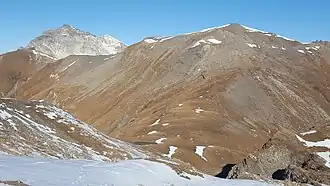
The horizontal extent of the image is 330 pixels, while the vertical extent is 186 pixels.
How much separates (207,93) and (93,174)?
10431 centimetres

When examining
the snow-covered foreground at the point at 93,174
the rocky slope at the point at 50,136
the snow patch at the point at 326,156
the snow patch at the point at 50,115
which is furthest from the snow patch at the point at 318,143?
the snow-covered foreground at the point at 93,174

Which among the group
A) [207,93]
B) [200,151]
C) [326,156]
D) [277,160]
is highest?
[207,93]

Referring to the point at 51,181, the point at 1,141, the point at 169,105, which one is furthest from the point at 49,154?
the point at 169,105

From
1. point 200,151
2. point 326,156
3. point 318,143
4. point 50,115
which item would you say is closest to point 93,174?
point 50,115

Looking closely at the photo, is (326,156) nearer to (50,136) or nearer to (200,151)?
(50,136)

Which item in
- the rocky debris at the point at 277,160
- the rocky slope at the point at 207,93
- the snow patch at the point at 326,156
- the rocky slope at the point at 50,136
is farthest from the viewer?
the rocky slope at the point at 207,93

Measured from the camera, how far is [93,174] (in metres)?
19.9

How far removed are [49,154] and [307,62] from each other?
15423cm

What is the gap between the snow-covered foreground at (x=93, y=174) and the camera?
17.9m

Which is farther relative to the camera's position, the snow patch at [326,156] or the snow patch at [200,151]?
the snow patch at [200,151]

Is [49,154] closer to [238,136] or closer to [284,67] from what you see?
[238,136]

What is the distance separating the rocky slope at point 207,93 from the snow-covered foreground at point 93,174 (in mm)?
42876

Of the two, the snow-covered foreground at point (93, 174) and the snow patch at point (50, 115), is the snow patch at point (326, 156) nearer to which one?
the snow-covered foreground at point (93, 174)

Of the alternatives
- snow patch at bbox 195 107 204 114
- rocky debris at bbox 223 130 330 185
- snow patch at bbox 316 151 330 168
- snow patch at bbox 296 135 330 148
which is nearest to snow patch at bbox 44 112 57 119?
rocky debris at bbox 223 130 330 185
